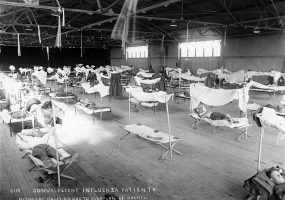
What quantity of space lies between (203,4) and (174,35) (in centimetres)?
724

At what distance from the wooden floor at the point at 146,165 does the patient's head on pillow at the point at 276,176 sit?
0.48m

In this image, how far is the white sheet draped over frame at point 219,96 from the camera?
6.52 metres

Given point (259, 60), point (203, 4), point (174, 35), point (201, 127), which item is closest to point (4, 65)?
point (174, 35)

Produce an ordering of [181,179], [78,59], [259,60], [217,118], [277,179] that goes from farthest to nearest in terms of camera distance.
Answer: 1. [78,59]
2. [259,60]
3. [217,118]
4. [181,179]
5. [277,179]

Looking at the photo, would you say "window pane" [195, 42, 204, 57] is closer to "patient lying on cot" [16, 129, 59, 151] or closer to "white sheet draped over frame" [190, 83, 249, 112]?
"white sheet draped over frame" [190, 83, 249, 112]

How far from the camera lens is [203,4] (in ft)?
45.4

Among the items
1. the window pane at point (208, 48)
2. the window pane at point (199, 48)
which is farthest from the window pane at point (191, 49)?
the window pane at point (208, 48)

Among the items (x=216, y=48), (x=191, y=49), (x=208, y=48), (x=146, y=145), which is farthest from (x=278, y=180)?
(x=191, y=49)

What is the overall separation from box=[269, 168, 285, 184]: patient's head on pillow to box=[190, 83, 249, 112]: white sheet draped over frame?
301 cm

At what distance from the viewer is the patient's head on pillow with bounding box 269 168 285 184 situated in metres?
3.52

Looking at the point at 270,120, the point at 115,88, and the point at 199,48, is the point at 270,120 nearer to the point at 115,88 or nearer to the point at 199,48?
the point at 115,88

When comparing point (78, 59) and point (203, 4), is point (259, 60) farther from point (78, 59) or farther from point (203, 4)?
point (78, 59)

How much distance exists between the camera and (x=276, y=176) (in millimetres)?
3551

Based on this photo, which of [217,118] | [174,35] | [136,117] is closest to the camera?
[217,118]
